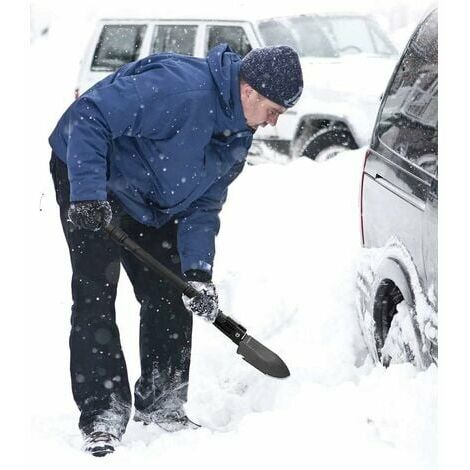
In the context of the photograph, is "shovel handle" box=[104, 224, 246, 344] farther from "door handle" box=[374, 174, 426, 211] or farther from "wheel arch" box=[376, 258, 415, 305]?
"door handle" box=[374, 174, 426, 211]

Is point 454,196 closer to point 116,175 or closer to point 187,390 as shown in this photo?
point 116,175

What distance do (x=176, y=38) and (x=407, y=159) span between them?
1.92 m

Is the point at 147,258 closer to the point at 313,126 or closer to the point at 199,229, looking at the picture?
the point at 199,229

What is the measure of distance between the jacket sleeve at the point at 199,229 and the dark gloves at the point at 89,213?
46 cm

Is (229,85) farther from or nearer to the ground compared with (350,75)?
farther from the ground

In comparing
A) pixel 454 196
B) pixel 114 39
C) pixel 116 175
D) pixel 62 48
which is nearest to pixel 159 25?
pixel 114 39

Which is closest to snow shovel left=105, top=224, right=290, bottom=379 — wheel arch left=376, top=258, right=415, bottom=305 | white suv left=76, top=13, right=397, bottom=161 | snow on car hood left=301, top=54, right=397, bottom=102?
wheel arch left=376, top=258, right=415, bottom=305

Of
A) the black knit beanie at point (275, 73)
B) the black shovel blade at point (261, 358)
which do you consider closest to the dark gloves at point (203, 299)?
the black shovel blade at point (261, 358)

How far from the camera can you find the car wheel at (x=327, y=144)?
4746mm

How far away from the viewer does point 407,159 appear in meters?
3.19

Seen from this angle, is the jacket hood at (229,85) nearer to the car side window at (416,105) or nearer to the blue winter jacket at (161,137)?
the blue winter jacket at (161,137)

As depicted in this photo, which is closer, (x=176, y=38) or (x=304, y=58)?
(x=176, y=38)

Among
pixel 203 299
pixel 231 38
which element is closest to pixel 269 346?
pixel 203 299

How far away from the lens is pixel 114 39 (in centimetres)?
458
